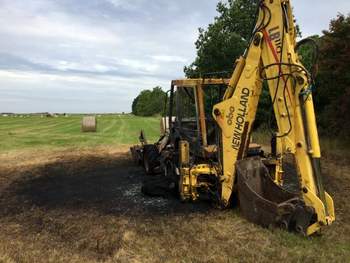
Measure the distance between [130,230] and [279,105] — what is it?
2.79 meters

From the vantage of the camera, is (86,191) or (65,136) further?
(65,136)

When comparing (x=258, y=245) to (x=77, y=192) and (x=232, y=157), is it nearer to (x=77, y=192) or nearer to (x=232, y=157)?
(x=232, y=157)

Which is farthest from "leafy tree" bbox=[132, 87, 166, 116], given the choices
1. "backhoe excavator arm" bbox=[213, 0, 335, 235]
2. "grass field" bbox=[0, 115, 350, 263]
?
"backhoe excavator arm" bbox=[213, 0, 335, 235]

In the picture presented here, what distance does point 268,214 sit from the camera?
5.45 m

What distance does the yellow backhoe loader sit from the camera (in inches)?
199

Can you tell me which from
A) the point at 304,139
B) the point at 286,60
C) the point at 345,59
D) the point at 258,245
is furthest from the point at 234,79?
the point at 345,59

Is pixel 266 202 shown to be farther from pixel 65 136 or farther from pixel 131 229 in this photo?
pixel 65 136

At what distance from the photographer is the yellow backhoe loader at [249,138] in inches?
199

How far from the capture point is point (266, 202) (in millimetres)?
5453

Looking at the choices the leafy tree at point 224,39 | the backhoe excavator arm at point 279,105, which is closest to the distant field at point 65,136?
the leafy tree at point 224,39

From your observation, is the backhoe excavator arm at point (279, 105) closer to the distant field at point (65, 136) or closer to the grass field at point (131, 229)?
the grass field at point (131, 229)

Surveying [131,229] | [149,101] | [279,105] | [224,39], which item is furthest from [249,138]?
[149,101]

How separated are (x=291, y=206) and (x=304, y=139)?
35.8 inches

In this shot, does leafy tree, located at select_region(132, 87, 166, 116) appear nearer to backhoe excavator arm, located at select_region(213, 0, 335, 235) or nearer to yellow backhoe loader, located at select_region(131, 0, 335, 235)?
yellow backhoe loader, located at select_region(131, 0, 335, 235)
